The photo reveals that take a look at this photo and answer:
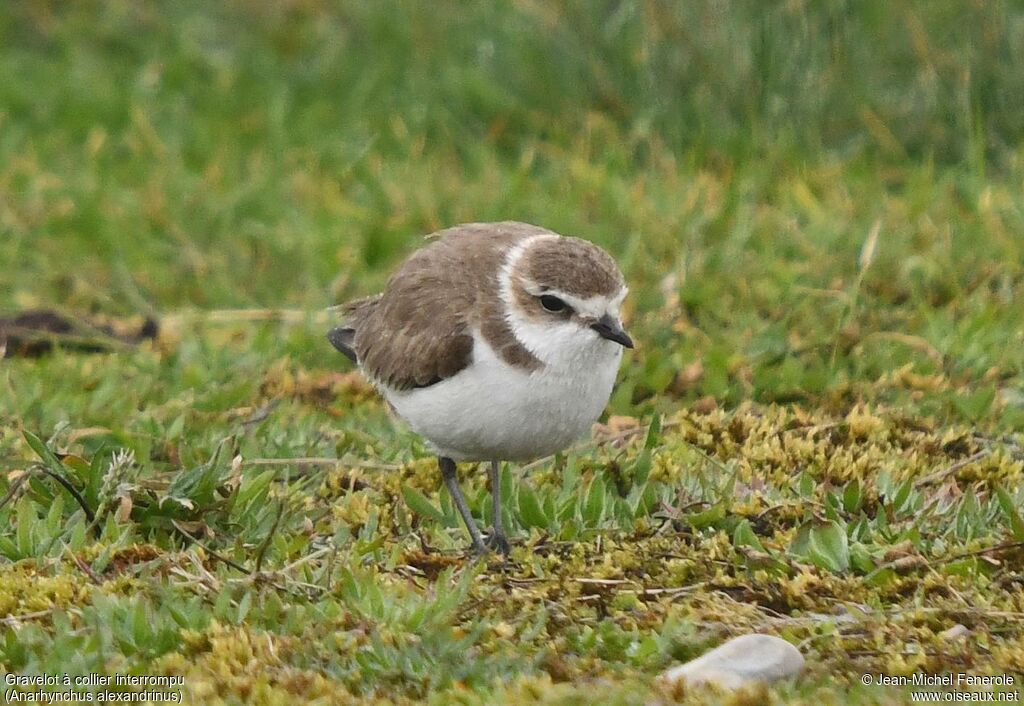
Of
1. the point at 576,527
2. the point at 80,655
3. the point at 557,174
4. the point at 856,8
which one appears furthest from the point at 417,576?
the point at 856,8

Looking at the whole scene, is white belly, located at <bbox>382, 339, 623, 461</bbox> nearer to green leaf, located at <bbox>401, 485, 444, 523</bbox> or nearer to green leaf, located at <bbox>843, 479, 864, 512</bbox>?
green leaf, located at <bbox>401, 485, 444, 523</bbox>

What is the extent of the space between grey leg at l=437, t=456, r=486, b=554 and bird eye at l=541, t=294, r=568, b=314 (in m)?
0.72

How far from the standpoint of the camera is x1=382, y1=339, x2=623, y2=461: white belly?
510 cm

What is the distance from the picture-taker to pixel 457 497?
18.0 ft

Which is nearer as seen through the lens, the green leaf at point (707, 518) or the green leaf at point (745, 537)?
the green leaf at point (745, 537)

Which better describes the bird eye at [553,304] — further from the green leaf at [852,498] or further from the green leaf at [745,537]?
the green leaf at [852,498]

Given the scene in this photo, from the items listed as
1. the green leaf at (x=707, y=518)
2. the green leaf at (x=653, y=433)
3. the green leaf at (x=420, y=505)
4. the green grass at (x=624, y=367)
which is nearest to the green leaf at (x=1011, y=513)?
the green grass at (x=624, y=367)

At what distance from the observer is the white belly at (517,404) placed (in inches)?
201

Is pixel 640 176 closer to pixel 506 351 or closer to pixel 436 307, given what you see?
pixel 436 307

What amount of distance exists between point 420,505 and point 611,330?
0.98 metres

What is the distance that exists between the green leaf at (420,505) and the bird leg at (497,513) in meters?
0.20

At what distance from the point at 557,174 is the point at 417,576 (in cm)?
470

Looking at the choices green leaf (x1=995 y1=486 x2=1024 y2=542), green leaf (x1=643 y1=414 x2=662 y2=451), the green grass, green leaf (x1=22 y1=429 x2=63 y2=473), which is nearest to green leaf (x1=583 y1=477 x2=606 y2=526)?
the green grass

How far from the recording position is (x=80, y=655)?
169 inches
